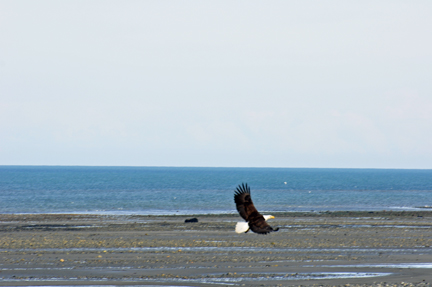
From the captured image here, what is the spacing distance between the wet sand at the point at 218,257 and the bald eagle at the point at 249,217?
4685mm

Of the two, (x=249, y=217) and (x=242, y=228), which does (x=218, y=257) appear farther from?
(x=242, y=228)

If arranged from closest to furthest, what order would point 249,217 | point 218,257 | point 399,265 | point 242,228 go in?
1. point 242,228
2. point 249,217
3. point 399,265
4. point 218,257

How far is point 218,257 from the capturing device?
64.0 ft

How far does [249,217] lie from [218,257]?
9.37m

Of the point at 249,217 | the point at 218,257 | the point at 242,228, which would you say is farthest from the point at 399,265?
the point at 242,228

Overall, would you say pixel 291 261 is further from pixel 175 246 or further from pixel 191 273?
pixel 175 246

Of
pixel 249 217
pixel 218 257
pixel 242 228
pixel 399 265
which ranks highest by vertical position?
pixel 249 217

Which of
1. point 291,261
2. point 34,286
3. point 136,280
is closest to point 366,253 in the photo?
point 291,261

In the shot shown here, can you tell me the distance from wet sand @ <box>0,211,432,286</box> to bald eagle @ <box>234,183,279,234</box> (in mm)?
4685

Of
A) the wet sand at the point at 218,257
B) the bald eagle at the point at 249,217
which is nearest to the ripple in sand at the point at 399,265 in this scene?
the wet sand at the point at 218,257

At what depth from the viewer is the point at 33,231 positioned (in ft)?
101

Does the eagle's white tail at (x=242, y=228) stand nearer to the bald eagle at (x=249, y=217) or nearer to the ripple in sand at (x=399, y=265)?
the bald eagle at (x=249, y=217)

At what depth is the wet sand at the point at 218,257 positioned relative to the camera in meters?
15.6

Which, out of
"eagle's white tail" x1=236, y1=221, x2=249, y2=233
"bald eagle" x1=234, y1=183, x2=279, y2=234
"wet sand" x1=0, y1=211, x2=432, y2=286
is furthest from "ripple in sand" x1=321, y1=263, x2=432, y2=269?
"eagle's white tail" x1=236, y1=221, x2=249, y2=233
